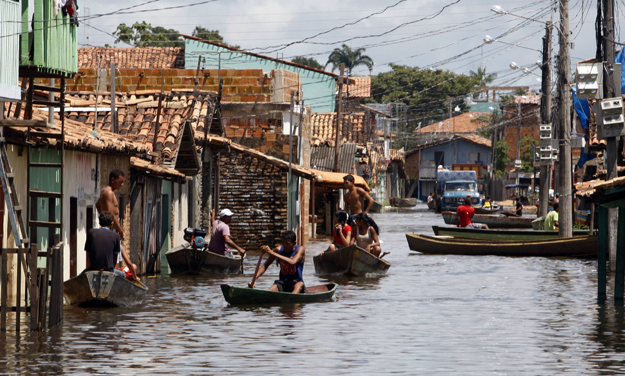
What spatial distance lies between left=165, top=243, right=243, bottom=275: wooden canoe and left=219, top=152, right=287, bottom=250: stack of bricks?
9.31 meters

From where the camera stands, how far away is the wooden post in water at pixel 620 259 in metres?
17.9

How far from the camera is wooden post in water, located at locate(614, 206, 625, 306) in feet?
58.6

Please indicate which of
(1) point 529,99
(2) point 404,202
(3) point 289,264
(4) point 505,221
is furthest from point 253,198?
(1) point 529,99

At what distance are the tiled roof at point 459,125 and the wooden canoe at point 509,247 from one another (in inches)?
2959

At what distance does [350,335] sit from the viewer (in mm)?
14352

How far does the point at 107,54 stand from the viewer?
53688 millimetres

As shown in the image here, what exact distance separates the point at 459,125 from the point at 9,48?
96604 millimetres

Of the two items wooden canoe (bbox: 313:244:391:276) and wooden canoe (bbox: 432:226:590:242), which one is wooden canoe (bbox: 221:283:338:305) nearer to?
wooden canoe (bbox: 313:244:391:276)

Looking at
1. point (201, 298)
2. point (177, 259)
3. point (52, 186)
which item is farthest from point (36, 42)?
point (177, 259)

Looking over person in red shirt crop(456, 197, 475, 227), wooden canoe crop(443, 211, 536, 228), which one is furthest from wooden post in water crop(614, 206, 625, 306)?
wooden canoe crop(443, 211, 536, 228)

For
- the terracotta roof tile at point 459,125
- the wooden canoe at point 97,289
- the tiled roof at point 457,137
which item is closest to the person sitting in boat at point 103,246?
the wooden canoe at point 97,289

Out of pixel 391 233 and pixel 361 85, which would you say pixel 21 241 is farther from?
pixel 361 85

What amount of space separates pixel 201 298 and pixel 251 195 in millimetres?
14803

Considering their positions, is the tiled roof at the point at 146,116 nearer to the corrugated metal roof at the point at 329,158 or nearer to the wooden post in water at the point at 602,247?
the wooden post in water at the point at 602,247
